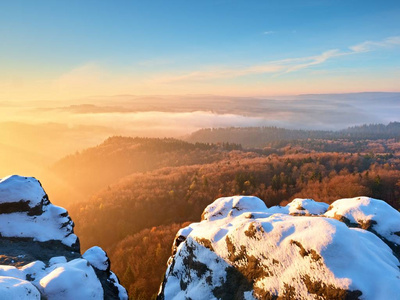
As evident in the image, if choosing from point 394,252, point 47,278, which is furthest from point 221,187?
point 47,278

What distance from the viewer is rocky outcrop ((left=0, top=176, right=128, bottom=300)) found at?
711 inches

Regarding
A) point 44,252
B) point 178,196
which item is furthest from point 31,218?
point 178,196

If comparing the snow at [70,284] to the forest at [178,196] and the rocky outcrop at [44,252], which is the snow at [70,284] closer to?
the rocky outcrop at [44,252]

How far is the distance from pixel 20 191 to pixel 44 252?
8.28 m

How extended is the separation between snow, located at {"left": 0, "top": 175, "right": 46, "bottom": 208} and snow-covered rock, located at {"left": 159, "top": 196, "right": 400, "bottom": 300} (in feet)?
62.1

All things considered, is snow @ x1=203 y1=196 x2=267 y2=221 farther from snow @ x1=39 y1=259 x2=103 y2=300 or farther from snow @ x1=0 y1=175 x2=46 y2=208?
snow @ x1=0 y1=175 x2=46 y2=208

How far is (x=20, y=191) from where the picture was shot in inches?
1101

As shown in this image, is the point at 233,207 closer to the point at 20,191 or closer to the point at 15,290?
the point at 15,290

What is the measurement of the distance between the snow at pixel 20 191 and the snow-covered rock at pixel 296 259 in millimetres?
18919

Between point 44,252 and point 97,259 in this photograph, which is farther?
point 97,259

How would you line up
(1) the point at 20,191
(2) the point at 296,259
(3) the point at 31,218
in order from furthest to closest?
(3) the point at 31,218 → (1) the point at 20,191 → (2) the point at 296,259

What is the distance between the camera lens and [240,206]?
3522cm

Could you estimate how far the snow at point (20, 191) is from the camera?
89.2ft

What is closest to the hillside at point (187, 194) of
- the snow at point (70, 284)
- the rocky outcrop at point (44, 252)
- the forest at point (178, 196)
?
the forest at point (178, 196)
